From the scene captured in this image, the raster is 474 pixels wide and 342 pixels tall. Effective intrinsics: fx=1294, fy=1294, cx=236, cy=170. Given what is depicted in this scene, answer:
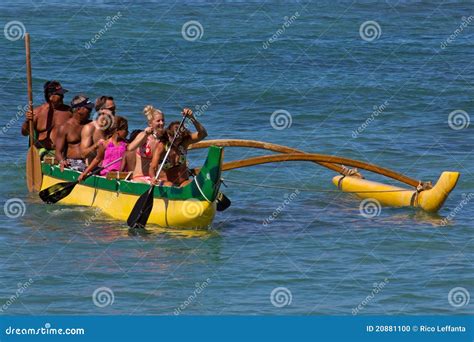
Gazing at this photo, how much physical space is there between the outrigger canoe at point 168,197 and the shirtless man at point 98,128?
1.16 ft

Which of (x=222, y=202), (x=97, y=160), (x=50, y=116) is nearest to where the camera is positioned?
(x=97, y=160)

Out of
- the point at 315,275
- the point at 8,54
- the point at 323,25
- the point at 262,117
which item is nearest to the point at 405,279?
the point at 315,275

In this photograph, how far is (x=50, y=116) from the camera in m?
18.0

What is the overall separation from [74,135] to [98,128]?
0.63 meters

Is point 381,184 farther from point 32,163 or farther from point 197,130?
point 32,163

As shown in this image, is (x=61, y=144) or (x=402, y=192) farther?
(x=402, y=192)

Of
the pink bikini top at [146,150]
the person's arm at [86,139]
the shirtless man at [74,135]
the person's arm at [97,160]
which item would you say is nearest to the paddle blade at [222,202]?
the pink bikini top at [146,150]

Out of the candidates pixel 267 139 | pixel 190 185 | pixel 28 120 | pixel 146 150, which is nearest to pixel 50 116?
pixel 28 120

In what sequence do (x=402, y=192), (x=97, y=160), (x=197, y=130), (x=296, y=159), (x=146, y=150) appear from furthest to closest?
(x=402, y=192)
(x=296, y=159)
(x=97, y=160)
(x=146, y=150)
(x=197, y=130)

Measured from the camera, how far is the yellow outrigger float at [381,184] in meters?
17.0

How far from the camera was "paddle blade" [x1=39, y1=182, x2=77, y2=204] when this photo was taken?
55.8 ft

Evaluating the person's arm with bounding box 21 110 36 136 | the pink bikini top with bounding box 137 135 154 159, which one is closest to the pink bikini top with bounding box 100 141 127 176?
the pink bikini top with bounding box 137 135 154 159

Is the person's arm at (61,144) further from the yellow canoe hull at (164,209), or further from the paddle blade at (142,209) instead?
the paddle blade at (142,209)

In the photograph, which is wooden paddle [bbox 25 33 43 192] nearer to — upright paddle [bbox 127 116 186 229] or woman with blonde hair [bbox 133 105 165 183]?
woman with blonde hair [bbox 133 105 165 183]
